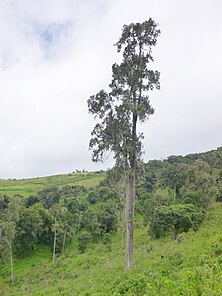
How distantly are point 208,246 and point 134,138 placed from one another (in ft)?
21.6

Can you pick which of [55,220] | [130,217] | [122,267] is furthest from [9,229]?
[130,217]

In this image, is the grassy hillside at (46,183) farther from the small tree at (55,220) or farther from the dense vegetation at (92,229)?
the small tree at (55,220)

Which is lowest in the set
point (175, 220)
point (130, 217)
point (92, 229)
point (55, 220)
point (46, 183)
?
point (92, 229)

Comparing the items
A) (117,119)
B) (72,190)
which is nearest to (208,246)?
(117,119)

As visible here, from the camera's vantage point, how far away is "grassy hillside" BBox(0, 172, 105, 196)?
297 feet

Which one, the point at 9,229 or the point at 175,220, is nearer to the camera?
the point at 175,220

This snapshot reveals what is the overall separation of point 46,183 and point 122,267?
92.7 metres

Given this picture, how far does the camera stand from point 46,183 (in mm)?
108562

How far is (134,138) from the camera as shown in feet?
51.9

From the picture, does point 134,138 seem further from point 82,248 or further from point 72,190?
point 72,190

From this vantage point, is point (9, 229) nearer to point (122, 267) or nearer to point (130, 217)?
point (122, 267)

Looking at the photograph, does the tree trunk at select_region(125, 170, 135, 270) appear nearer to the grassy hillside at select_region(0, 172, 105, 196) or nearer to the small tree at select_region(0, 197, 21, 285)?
the small tree at select_region(0, 197, 21, 285)

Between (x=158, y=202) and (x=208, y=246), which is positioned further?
(x=158, y=202)

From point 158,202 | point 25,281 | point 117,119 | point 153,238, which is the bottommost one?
point 25,281
